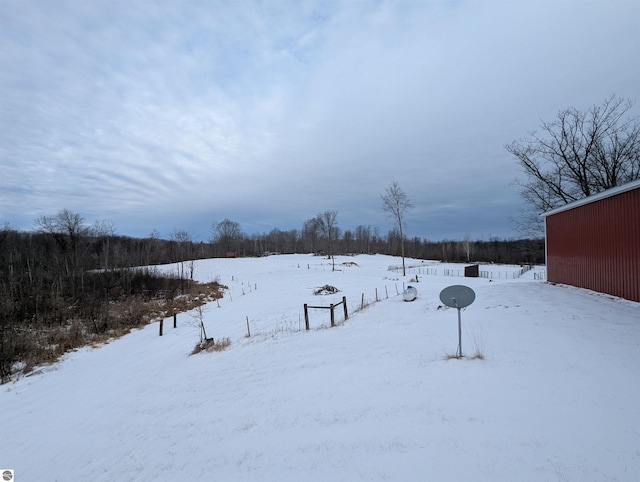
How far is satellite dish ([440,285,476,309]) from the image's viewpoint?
5891mm

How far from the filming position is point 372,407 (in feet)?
14.7

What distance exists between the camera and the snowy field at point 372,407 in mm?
3230

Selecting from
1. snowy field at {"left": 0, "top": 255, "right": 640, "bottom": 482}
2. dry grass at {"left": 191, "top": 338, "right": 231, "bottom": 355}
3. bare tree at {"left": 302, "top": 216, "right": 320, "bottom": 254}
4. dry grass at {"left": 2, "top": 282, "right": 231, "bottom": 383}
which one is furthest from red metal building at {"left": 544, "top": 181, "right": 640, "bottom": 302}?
bare tree at {"left": 302, "top": 216, "right": 320, "bottom": 254}

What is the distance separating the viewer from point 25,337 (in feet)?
47.6

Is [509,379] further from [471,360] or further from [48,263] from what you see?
[48,263]

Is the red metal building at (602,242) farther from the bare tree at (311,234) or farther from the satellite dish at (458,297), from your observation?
the bare tree at (311,234)

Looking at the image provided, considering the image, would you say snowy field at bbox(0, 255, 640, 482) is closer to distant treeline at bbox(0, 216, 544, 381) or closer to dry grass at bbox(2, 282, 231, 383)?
dry grass at bbox(2, 282, 231, 383)

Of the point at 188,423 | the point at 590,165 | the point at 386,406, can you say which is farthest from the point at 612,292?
the point at 590,165

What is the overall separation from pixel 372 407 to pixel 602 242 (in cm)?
1083

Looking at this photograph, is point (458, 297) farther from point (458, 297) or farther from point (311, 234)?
point (311, 234)

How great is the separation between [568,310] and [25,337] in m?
21.5

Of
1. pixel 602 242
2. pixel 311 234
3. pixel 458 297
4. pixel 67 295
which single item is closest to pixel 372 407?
pixel 458 297

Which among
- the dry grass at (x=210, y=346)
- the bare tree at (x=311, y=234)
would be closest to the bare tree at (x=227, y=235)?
the bare tree at (x=311, y=234)

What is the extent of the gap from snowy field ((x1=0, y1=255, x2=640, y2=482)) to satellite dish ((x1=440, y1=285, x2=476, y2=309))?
0.97 metres
